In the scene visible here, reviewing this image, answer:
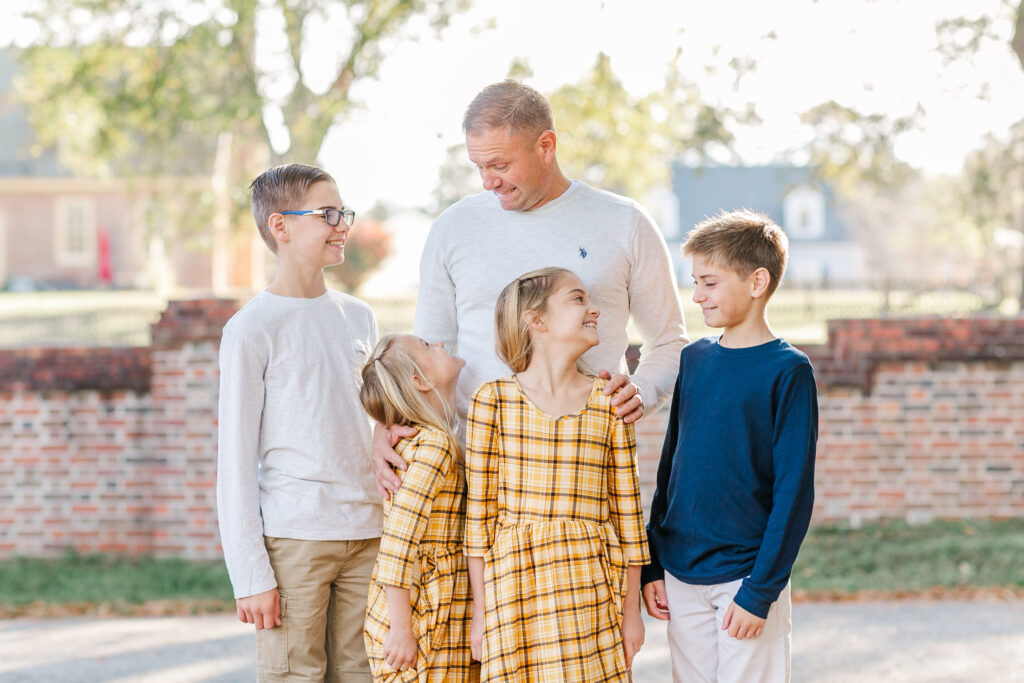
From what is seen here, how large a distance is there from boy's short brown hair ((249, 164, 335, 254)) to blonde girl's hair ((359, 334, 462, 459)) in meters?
0.54

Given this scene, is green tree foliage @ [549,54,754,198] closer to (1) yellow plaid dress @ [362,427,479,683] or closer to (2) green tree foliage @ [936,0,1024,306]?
(2) green tree foliage @ [936,0,1024,306]

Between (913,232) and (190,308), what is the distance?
2651 inches

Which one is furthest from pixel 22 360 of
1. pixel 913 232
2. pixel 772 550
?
pixel 913 232

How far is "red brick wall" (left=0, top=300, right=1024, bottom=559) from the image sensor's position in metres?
6.48

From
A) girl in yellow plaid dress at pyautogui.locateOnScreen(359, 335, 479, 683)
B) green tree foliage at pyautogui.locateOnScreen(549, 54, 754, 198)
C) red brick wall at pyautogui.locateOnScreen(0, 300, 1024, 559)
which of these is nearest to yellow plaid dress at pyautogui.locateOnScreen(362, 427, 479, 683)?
girl in yellow plaid dress at pyautogui.locateOnScreen(359, 335, 479, 683)

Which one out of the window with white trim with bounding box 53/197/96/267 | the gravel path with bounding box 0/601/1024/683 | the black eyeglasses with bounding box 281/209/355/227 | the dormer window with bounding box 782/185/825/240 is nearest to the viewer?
the black eyeglasses with bounding box 281/209/355/227

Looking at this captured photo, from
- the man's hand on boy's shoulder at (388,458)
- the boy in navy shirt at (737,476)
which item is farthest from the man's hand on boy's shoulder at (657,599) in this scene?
the man's hand on boy's shoulder at (388,458)

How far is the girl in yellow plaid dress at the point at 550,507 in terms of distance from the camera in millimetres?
2631

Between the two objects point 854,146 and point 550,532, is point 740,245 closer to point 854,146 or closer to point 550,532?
point 550,532

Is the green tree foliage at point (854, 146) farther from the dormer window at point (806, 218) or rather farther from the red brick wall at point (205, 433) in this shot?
the dormer window at point (806, 218)

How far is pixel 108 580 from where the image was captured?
19.9ft

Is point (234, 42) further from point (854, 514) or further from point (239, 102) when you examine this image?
point (854, 514)

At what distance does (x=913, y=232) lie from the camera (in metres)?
66.9

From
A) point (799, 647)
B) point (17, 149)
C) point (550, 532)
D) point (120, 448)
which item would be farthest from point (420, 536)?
point (17, 149)
